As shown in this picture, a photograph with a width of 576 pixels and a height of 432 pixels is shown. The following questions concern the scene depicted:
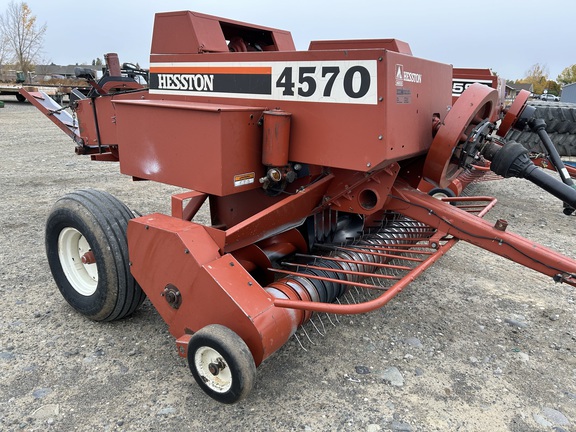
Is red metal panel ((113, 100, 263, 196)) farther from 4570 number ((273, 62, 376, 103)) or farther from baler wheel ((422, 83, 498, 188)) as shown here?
baler wheel ((422, 83, 498, 188))

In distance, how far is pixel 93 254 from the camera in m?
2.72

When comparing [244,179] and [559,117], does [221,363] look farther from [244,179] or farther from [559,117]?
[559,117]

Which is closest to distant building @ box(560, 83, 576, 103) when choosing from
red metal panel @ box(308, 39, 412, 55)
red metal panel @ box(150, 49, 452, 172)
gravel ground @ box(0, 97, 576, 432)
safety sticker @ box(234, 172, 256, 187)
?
gravel ground @ box(0, 97, 576, 432)

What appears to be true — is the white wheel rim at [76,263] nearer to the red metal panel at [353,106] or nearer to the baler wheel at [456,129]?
the red metal panel at [353,106]

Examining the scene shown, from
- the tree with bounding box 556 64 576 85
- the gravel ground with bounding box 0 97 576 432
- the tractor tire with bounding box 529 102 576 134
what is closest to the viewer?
the gravel ground with bounding box 0 97 576 432

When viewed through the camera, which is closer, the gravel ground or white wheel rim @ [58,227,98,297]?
the gravel ground

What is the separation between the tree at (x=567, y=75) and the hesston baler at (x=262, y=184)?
5867cm

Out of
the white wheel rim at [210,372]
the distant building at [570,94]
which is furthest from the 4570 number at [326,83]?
the distant building at [570,94]

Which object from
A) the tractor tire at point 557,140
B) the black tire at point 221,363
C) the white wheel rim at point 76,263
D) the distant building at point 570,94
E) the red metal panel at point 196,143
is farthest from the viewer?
the distant building at point 570,94

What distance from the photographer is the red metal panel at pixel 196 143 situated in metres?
2.44

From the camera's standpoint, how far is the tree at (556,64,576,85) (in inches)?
2040

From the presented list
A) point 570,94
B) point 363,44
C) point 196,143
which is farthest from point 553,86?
point 196,143

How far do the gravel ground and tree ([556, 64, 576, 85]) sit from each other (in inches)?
2288

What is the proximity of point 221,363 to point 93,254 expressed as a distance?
112 cm
